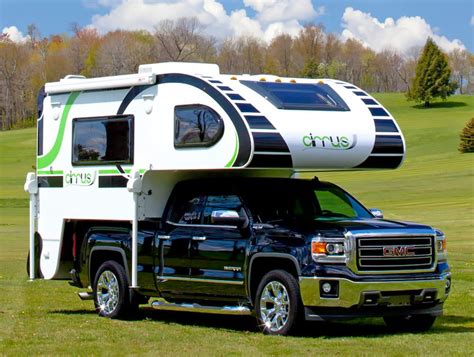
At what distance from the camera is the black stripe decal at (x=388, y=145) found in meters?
13.2

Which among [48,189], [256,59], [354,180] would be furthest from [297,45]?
[48,189]

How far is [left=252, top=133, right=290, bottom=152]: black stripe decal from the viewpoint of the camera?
1217 cm

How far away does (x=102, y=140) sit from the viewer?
1459cm

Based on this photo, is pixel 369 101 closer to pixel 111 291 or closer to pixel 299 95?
pixel 299 95

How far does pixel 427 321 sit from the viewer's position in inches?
504

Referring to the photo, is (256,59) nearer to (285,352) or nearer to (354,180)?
(354,180)

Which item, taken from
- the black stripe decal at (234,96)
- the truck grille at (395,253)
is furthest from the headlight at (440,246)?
the black stripe decal at (234,96)

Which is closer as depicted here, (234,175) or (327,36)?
(234,175)

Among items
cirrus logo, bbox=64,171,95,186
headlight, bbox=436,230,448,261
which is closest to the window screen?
cirrus logo, bbox=64,171,95,186

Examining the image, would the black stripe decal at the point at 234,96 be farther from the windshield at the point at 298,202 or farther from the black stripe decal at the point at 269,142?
the windshield at the point at 298,202

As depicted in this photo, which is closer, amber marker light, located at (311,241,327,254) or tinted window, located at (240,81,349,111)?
amber marker light, located at (311,241,327,254)

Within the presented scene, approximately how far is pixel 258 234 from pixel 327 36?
11926 cm

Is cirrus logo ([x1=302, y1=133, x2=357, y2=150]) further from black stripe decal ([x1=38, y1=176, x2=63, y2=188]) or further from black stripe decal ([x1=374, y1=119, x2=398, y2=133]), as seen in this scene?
black stripe decal ([x1=38, y1=176, x2=63, y2=188])

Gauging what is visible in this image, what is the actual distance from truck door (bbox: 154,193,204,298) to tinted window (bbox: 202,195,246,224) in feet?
0.41
